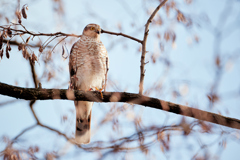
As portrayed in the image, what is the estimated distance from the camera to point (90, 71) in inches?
192

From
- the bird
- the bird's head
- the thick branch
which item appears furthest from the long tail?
the thick branch

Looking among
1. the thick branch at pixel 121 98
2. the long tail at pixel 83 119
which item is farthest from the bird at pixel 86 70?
the thick branch at pixel 121 98

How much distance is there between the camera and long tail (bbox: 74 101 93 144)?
509 centimetres

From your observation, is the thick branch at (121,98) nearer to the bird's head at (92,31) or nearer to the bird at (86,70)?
the bird at (86,70)

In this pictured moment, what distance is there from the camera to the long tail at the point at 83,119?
5.09 m

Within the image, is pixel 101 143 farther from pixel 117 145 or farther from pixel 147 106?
pixel 147 106

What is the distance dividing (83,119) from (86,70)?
0.90m

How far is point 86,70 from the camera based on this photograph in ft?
16.0

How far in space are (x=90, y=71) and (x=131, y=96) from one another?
1579 millimetres

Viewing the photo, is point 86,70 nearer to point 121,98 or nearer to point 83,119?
point 83,119

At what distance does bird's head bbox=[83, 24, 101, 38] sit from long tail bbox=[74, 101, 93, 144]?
1.17m

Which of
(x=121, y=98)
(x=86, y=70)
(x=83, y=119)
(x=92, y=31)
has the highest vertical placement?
(x=92, y=31)

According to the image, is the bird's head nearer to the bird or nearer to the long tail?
the bird

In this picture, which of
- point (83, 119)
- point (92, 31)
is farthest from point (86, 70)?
point (83, 119)
